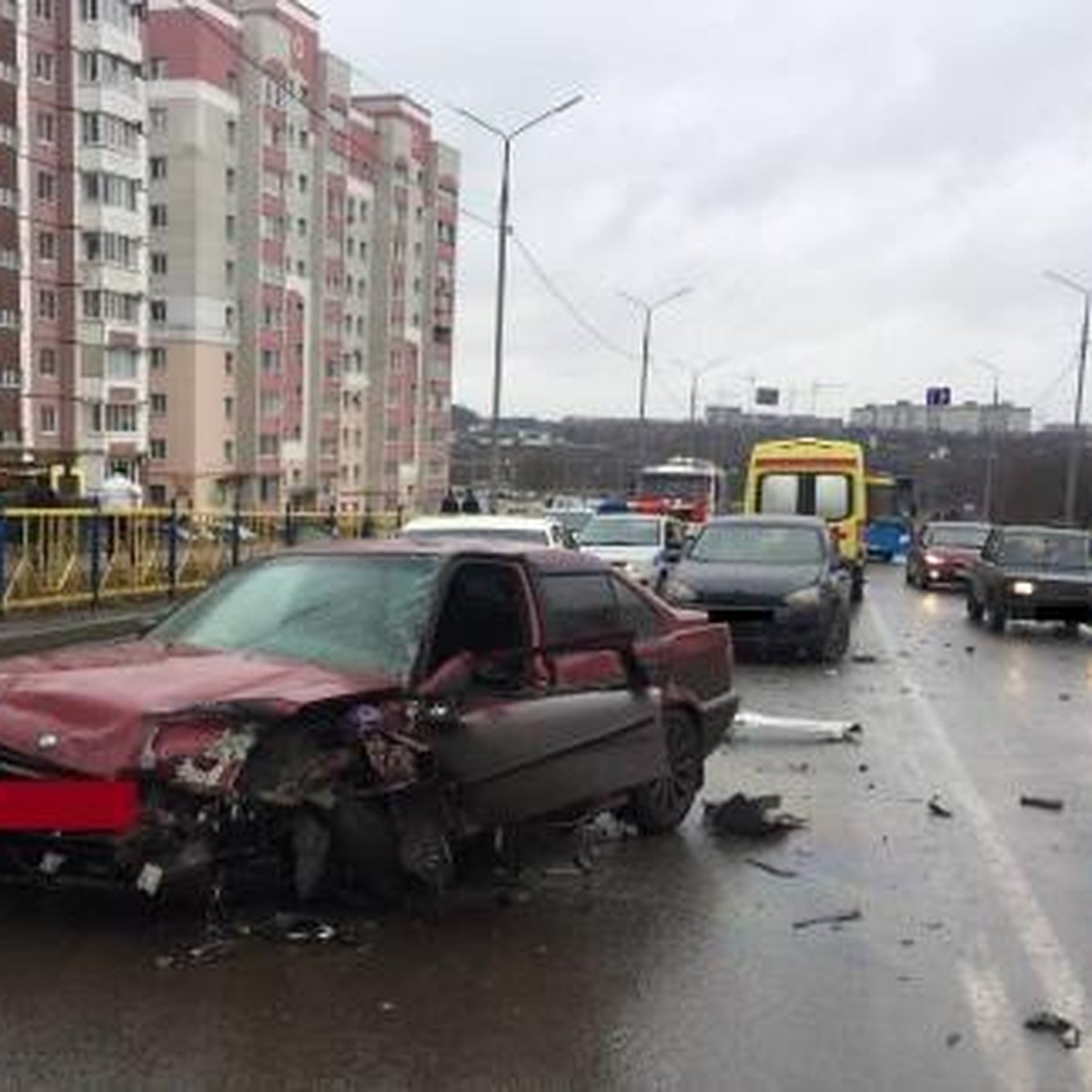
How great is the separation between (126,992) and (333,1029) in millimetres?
751

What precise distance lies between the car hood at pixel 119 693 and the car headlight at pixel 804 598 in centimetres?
1149

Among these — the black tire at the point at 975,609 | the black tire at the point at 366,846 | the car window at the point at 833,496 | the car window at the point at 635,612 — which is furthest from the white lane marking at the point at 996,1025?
the car window at the point at 833,496

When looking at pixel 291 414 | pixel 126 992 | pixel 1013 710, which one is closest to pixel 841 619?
pixel 1013 710

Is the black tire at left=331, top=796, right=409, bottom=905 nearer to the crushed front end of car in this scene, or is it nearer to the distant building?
the crushed front end of car

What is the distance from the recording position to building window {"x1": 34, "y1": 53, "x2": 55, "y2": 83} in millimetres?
74688

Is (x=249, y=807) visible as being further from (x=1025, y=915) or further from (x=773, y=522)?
(x=773, y=522)

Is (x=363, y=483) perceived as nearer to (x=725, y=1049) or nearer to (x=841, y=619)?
(x=841, y=619)

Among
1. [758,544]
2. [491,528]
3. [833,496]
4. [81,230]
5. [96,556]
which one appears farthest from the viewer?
[81,230]

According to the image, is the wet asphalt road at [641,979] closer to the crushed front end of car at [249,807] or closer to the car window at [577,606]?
the crushed front end of car at [249,807]

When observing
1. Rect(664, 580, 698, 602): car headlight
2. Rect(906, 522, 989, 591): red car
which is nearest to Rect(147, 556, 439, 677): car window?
Rect(664, 580, 698, 602): car headlight

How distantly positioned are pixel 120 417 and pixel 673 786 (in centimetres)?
7431

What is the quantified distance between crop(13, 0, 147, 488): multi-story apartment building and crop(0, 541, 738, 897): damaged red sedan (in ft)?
222

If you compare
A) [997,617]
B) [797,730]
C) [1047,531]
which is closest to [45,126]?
[1047,531]

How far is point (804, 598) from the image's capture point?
1808 cm
